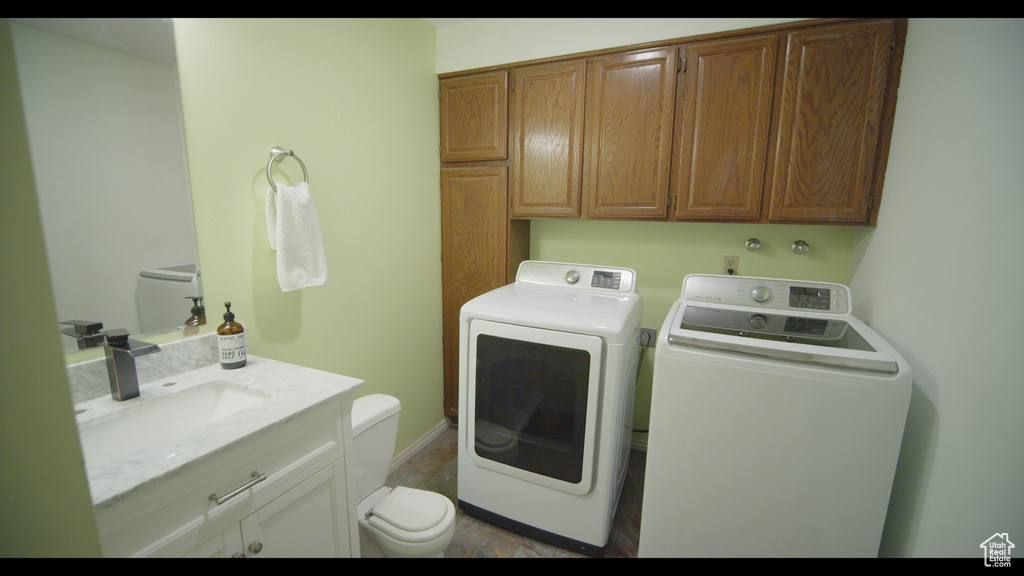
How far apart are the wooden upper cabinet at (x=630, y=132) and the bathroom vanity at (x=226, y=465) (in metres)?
1.55

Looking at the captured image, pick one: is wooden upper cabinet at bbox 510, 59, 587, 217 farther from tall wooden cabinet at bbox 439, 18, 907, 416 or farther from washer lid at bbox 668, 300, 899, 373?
washer lid at bbox 668, 300, 899, 373

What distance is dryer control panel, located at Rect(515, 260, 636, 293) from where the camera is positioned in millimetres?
1892

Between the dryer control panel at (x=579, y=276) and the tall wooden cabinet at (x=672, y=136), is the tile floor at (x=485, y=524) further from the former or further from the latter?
the dryer control panel at (x=579, y=276)

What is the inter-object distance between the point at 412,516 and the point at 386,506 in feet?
0.39

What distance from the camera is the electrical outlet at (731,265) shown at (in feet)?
6.73

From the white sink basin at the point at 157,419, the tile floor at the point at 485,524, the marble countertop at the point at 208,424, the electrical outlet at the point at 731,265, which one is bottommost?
the tile floor at the point at 485,524

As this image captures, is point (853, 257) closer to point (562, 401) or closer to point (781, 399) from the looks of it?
point (781, 399)

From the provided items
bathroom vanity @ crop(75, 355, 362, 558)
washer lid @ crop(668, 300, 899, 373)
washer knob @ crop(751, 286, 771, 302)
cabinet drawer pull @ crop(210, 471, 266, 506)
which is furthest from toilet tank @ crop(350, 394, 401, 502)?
washer knob @ crop(751, 286, 771, 302)

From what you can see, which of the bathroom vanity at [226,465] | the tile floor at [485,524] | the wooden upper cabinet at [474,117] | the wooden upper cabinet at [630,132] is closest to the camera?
the bathroom vanity at [226,465]

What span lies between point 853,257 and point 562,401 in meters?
1.61

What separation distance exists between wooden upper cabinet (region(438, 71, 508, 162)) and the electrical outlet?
1.38 metres

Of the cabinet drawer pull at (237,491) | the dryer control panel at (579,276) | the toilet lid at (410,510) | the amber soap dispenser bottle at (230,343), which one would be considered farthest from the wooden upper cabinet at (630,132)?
the cabinet drawer pull at (237,491)

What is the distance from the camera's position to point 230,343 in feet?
3.97

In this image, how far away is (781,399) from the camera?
3.46 feet
